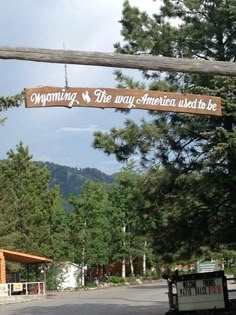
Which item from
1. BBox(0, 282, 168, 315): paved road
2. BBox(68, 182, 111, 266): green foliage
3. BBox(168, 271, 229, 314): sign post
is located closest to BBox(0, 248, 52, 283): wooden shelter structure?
BBox(0, 282, 168, 315): paved road

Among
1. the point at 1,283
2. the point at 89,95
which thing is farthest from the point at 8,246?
the point at 89,95

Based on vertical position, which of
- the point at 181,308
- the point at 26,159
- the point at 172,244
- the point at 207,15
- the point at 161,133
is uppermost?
the point at 26,159

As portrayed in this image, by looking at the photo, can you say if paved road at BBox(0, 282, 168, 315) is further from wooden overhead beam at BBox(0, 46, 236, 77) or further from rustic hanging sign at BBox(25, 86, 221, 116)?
wooden overhead beam at BBox(0, 46, 236, 77)

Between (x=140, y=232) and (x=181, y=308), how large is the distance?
2.42 m

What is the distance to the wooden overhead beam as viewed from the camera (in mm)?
9281

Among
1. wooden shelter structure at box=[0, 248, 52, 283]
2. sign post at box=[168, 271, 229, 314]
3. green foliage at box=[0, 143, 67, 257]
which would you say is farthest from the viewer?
green foliage at box=[0, 143, 67, 257]

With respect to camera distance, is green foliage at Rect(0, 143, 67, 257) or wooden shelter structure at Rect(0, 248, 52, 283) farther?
green foliage at Rect(0, 143, 67, 257)

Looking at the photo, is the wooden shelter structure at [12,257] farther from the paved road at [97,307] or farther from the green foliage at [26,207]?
the green foliage at [26,207]

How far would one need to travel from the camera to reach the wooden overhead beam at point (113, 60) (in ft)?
30.5

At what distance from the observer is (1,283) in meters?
40.8

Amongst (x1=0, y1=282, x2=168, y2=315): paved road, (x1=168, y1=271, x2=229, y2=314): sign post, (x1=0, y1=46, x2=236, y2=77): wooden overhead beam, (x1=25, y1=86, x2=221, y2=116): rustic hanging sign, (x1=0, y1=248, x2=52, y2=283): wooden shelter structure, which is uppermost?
(x1=0, y1=46, x2=236, y2=77): wooden overhead beam

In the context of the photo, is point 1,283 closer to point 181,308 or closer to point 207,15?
point 181,308

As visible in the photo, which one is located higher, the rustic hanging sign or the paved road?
the rustic hanging sign

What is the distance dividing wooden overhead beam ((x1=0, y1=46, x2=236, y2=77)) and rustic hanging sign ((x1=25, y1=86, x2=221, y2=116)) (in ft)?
1.47
